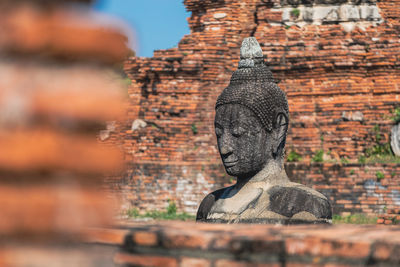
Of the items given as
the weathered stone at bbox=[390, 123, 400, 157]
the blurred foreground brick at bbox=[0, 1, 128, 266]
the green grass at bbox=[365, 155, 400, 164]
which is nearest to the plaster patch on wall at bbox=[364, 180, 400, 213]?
the green grass at bbox=[365, 155, 400, 164]

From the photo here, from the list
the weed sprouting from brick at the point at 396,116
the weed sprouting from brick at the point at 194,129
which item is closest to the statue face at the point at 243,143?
the weed sprouting from brick at the point at 396,116

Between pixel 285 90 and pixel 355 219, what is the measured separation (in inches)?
117

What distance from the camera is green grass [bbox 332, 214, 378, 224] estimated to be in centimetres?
986

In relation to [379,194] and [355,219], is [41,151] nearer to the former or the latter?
[355,219]

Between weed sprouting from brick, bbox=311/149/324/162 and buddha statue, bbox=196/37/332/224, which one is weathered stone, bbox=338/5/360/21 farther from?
buddha statue, bbox=196/37/332/224

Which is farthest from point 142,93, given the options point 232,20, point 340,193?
point 340,193

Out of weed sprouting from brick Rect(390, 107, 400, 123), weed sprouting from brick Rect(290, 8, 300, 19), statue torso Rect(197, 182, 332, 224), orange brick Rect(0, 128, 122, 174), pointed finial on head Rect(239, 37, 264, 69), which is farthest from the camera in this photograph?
weed sprouting from brick Rect(290, 8, 300, 19)

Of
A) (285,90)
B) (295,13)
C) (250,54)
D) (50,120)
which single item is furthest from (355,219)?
(50,120)

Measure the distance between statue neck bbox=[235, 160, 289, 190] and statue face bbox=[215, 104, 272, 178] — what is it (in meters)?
0.04

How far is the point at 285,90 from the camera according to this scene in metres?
11.9

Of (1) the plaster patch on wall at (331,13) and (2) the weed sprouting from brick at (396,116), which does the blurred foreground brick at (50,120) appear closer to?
(2) the weed sprouting from brick at (396,116)

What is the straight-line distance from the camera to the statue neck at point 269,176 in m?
5.24

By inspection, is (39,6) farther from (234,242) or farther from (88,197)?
(234,242)

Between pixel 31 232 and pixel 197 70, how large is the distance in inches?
413
